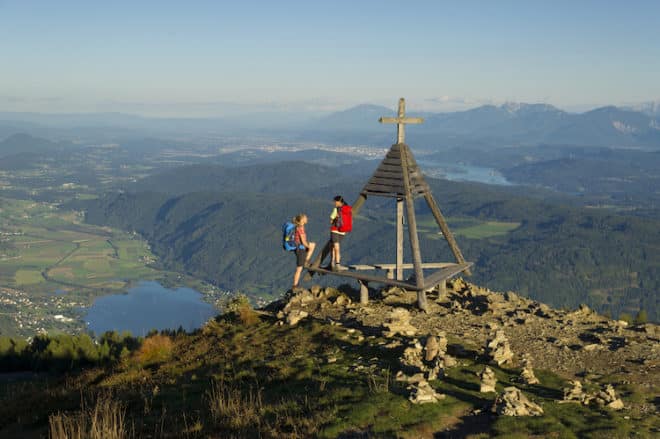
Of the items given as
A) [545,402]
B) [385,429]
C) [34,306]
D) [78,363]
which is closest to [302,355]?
[385,429]

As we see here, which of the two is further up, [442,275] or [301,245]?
[301,245]

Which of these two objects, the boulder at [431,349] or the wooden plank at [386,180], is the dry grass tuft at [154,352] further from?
the wooden plank at [386,180]

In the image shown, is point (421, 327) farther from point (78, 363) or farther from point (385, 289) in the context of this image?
point (78, 363)

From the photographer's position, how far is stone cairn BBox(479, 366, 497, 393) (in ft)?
44.0

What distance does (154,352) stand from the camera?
19.3 metres

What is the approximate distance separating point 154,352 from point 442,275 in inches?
462

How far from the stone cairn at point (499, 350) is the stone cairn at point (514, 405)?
3367 millimetres

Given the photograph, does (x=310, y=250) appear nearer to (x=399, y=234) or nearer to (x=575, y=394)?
(x=399, y=234)

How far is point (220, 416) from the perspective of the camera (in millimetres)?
12344

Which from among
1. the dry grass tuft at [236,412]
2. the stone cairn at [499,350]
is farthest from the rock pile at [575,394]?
the dry grass tuft at [236,412]

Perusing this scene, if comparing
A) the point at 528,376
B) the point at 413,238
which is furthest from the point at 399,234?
the point at 528,376

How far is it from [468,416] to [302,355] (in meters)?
6.31

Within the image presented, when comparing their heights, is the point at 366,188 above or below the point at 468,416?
above

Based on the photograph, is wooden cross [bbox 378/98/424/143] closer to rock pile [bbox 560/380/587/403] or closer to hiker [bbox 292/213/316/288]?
hiker [bbox 292/213/316/288]
